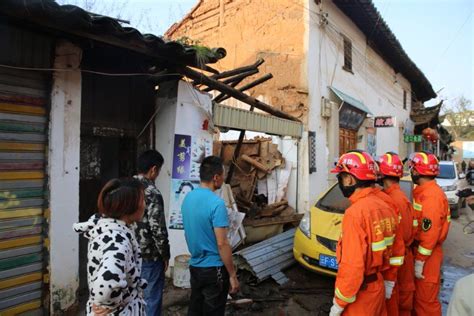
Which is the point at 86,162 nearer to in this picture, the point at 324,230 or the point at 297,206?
the point at 324,230

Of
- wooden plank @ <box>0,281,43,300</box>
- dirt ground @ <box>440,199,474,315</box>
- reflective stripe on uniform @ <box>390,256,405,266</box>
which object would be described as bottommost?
dirt ground @ <box>440,199,474,315</box>

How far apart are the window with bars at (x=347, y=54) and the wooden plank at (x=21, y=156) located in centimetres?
1055

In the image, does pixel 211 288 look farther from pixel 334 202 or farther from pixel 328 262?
pixel 334 202

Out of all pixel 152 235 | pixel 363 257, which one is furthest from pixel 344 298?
pixel 152 235

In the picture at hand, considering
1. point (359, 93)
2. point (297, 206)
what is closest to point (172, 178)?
point (297, 206)

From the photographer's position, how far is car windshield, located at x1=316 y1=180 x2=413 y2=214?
5.54m

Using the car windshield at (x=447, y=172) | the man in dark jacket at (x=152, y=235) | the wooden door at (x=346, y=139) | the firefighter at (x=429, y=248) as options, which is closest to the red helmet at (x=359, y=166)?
the firefighter at (x=429, y=248)

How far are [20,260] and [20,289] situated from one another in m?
0.30

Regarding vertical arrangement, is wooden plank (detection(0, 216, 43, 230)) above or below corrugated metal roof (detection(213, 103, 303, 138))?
below

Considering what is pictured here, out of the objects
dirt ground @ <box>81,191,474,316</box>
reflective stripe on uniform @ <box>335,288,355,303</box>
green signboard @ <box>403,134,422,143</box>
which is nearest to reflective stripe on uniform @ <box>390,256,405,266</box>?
reflective stripe on uniform @ <box>335,288,355,303</box>

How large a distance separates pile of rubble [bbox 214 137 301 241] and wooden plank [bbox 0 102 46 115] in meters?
4.72

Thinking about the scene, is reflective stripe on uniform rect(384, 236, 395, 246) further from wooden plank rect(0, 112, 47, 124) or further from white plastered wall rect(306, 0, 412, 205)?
white plastered wall rect(306, 0, 412, 205)

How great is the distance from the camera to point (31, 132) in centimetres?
371

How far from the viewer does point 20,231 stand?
3.59 metres
